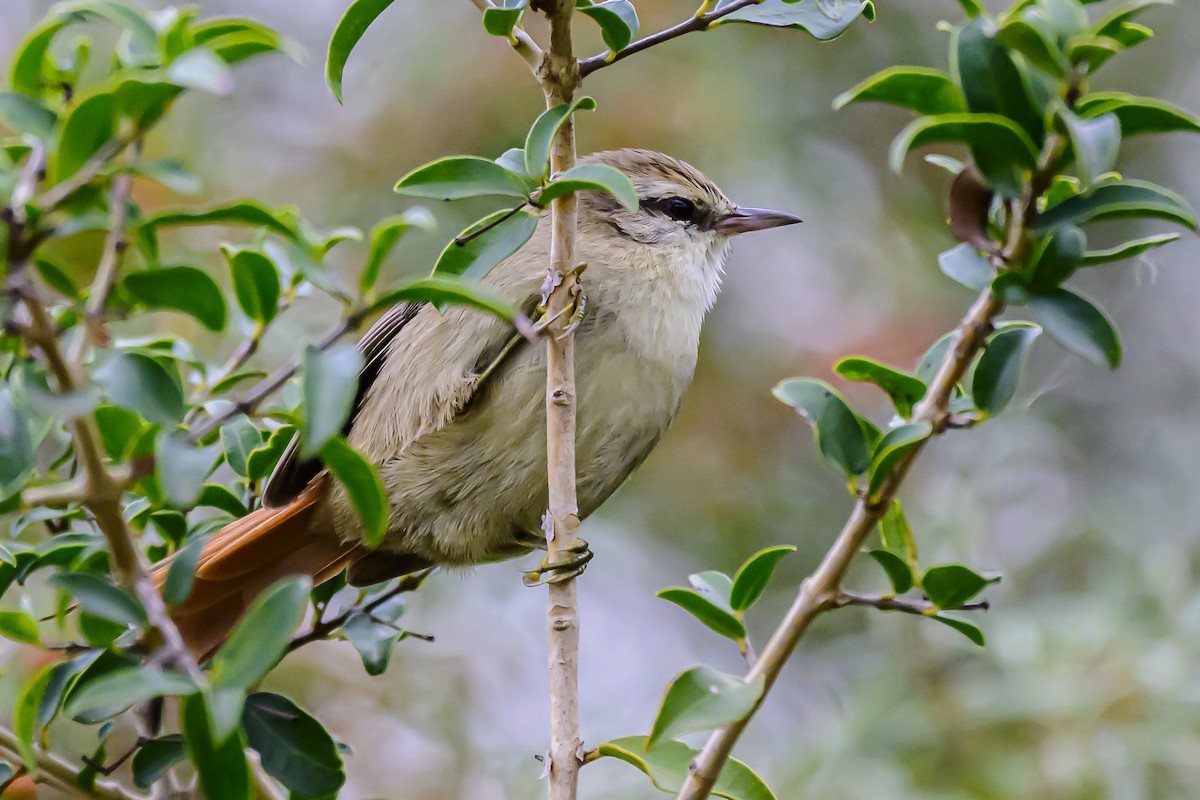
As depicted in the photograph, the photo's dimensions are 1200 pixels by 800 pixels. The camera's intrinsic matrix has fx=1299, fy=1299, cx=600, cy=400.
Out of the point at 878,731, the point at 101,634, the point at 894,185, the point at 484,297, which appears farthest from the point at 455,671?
the point at 484,297

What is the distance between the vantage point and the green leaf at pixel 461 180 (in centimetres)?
167

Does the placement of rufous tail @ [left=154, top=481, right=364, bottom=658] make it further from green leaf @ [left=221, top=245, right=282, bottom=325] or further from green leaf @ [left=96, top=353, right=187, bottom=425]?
green leaf @ [left=96, top=353, right=187, bottom=425]

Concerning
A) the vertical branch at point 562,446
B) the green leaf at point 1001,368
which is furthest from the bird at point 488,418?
the green leaf at point 1001,368

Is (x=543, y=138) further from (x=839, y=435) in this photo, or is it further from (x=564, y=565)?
(x=564, y=565)

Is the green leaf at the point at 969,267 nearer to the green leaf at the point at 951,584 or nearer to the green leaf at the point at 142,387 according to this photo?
the green leaf at the point at 951,584

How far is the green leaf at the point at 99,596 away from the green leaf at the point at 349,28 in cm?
72

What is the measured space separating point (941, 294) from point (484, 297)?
4.23m

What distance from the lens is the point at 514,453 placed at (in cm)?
281

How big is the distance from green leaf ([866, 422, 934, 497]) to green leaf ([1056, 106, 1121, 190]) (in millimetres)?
398

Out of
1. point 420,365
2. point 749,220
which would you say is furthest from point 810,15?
point 749,220

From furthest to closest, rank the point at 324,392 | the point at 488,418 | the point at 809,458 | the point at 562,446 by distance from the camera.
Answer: the point at 809,458, the point at 488,418, the point at 562,446, the point at 324,392

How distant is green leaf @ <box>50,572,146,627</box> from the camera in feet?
4.58

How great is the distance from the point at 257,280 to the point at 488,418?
48.7 inches

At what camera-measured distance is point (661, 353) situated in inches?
111
